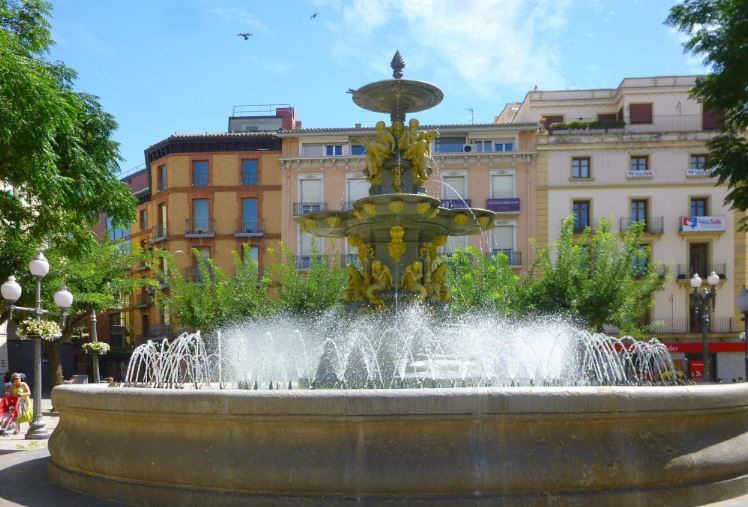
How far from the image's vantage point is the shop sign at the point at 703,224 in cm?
3675

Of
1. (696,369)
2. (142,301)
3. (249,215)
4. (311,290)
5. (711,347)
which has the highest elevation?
(249,215)

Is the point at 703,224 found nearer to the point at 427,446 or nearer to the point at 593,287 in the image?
the point at 593,287

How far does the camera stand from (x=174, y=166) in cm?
4319

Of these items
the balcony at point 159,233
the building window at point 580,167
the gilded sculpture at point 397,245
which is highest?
the building window at point 580,167

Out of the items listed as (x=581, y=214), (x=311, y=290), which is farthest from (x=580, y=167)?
(x=311, y=290)

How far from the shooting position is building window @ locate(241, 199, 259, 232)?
42.2 meters

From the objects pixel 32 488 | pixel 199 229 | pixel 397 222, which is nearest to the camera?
pixel 32 488

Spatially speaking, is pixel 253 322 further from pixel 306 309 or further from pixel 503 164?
pixel 503 164

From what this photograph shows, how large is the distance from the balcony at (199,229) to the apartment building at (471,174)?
19.8 feet

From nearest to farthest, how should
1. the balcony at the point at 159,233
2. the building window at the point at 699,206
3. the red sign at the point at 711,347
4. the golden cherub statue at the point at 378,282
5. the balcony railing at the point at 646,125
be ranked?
the golden cherub statue at the point at 378,282 < the red sign at the point at 711,347 < the building window at the point at 699,206 < the balcony railing at the point at 646,125 < the balcony at the point at 159,233

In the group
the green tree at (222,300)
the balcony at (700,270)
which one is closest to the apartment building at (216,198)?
the green tree at (222,300)

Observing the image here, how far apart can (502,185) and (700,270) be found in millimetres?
10948

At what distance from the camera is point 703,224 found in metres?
36.9

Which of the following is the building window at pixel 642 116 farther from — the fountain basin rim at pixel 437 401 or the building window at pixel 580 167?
the fountain basin rim at pixel 437 401
